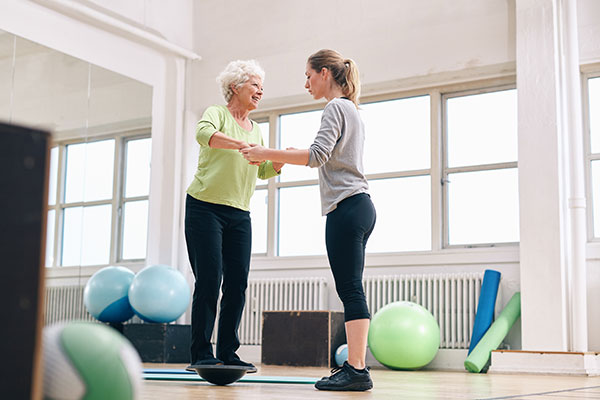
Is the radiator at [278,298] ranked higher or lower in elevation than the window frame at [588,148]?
lower

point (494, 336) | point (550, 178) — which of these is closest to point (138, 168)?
point (494, 336)

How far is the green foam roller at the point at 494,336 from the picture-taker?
188 inches

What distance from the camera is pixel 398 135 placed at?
6242mm

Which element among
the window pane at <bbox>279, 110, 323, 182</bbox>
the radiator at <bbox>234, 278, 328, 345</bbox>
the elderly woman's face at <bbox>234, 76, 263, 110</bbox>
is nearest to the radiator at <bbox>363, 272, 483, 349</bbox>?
the radiator at <bbox>234, 278, 328, 345</bbox>

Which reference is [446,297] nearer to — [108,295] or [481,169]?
[481,169]

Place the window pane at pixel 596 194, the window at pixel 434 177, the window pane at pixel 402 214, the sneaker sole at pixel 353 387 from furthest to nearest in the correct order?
1. the window pane at pixel 402 214
2. the window at pixel 434 177
3. the window pane at pixel 596 194
4. the sneaker sole at pixel 353 387

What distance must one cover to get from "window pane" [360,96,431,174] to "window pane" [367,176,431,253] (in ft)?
0.48

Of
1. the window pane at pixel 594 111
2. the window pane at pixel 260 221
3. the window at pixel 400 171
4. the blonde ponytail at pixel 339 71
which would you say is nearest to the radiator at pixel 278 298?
the window pane at pixel 260 221

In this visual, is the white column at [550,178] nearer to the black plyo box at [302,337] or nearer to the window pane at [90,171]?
the black plyo box at [302,337]

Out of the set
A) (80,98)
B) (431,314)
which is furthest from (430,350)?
(80,98)

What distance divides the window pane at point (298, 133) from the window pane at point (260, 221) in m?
0.28

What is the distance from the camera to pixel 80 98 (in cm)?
628

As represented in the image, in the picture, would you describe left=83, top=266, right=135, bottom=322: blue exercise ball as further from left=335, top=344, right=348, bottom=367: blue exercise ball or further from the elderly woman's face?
the elderly woman's face

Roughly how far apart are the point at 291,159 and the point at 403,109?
151 inches
